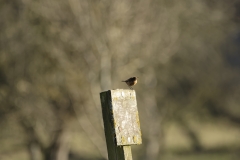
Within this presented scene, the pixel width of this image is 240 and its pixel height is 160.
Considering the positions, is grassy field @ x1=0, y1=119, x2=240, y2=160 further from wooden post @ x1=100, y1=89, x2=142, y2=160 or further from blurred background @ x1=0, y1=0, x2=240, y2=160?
wooden post @ x1=100, y1=89, x2=142, y2=160

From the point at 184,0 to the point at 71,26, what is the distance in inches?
138

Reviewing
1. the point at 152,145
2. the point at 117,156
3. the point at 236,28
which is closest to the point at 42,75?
the point at 152,145

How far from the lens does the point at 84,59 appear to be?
15.2 m

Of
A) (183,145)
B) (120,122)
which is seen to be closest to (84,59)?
(183,145)

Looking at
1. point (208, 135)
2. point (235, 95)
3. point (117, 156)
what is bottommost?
point (117, 156)

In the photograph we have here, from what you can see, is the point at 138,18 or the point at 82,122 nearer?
the point at 138,18

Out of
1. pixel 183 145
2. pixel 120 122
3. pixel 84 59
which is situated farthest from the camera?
pixel 183 145

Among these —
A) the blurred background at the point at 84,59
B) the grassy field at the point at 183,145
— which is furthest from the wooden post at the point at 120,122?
the grassy field at the point at 183,145

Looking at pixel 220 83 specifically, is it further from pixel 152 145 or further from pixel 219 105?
pixel 152 145

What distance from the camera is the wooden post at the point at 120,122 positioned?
3420mm

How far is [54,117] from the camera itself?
1572cm

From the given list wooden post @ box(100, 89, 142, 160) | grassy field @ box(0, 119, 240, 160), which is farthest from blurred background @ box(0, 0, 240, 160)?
wooden post @ box(100, 89, 142, 160)

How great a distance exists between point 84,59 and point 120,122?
11.8 meters

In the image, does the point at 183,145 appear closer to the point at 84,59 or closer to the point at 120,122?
the point at 84,59
